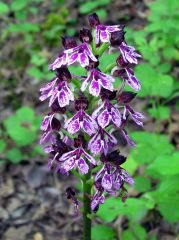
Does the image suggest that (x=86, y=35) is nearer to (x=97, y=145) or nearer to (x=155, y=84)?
(x=97, y=145)

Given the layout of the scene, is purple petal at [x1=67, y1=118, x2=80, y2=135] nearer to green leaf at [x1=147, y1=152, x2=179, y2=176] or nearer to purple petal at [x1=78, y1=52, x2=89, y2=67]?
purple petal at [x1=78, y1=52, x2=89, y2=67]

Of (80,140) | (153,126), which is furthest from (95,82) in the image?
(153,126)

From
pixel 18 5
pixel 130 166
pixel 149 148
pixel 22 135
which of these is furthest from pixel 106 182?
pixel 18 5

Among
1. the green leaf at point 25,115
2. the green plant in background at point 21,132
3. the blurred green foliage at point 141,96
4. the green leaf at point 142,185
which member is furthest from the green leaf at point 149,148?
the green leaf at point 25,115

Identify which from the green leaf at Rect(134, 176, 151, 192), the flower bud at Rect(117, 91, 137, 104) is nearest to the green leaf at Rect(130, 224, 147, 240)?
the green leaf at Rect(134, 176, 151, 192)

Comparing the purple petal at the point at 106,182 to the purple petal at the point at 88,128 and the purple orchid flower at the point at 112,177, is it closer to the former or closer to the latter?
the purple orchid flower at the point at 112,177
